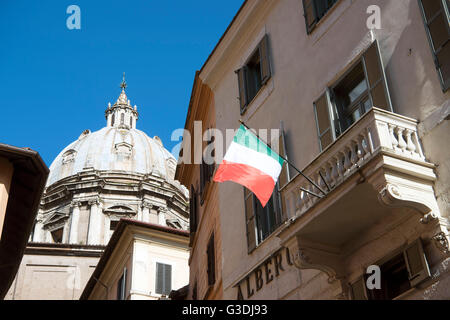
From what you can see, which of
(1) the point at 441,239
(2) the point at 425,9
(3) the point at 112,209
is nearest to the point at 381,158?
(1) the point at 441,239

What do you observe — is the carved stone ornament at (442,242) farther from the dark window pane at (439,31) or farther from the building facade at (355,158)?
the dark window pane at (439,31)

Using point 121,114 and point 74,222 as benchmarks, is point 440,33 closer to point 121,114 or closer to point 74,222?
point 74,222

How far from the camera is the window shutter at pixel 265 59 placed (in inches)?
586

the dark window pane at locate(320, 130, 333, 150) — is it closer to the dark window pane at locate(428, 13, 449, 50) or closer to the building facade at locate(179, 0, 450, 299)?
the building facade at locate(179, 0, 450, 299)

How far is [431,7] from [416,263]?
13.2ft

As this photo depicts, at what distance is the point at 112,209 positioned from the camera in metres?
57.0

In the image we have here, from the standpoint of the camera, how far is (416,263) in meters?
9.04

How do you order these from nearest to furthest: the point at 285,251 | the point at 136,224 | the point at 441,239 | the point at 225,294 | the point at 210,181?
1. the point at 441,239
2. the point at 285,251
3. the point at 225,294
4. the point at 210,181
5. the point at 136,224

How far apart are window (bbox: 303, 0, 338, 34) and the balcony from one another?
4.03 meters

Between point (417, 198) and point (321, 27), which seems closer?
point (417, 198)

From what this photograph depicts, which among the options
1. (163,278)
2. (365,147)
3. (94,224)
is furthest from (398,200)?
(94,224)

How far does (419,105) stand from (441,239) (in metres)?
2.24
